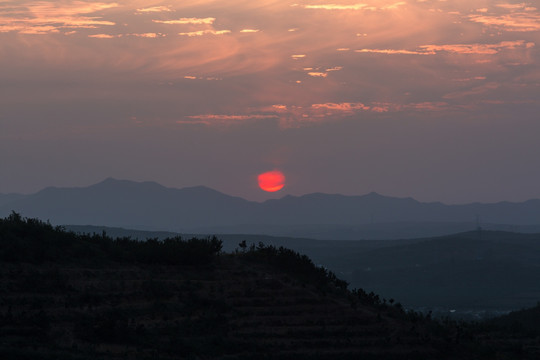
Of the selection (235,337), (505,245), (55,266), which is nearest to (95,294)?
(55,266)

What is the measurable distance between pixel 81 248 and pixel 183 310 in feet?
21.6

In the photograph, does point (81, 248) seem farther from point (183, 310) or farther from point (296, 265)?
point (296, 265)

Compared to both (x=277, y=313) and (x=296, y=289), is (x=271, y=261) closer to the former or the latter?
(x=296, y=289)

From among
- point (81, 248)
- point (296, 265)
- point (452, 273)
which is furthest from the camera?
point (452, 273)

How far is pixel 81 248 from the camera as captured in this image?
33.5 metres

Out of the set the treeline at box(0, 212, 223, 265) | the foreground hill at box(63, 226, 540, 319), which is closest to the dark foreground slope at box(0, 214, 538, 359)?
the treeline at box(0, 212, 223, 265)

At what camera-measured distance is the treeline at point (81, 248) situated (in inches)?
1250

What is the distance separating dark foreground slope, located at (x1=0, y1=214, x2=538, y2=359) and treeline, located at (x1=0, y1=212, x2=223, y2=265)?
5 cm

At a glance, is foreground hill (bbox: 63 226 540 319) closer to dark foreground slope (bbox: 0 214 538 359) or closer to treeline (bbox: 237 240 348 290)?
treeline (bbox: 237 240 348 290)

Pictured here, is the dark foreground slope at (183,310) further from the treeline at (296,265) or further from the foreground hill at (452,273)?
the foreground hill at (452,273)

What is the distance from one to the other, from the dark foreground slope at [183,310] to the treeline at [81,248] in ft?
0.15

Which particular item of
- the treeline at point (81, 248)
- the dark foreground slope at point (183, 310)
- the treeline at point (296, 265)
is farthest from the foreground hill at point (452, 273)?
the treeline at point (81, 248)

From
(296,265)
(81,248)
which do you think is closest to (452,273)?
(296,265)

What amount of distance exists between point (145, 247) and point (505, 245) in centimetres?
13868
